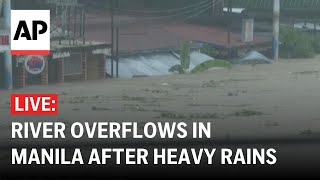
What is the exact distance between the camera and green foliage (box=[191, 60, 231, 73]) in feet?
142

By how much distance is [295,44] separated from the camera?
53594 mm

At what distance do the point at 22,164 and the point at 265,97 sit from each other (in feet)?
53.3

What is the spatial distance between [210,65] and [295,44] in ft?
35.8

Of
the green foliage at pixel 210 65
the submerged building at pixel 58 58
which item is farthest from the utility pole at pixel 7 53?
the green foliage at pixel 210 65

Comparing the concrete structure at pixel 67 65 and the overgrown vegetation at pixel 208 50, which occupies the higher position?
the overgrown vegetation at pixel 208 50

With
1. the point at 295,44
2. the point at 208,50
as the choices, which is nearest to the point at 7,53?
the point at 208,50

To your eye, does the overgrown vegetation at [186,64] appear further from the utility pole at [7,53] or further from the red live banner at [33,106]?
the red live banner at [33,106]

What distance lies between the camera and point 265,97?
3106 centimetres

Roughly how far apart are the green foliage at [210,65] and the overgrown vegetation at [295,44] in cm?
923

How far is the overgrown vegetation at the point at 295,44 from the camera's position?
175 ft

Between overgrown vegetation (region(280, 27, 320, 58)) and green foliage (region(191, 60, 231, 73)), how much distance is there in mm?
9227

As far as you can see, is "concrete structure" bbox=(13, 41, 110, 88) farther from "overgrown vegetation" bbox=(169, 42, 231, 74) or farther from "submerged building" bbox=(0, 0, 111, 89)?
"overgrown vegetation" bbox=(169, 42, 231, 74)

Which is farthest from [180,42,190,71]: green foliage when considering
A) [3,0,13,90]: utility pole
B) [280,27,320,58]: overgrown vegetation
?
[280,27,320,58]: overgrown vegetation

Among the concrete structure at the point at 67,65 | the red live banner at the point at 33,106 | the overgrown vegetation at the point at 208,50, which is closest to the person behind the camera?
the red live banner at the point at 33,106
